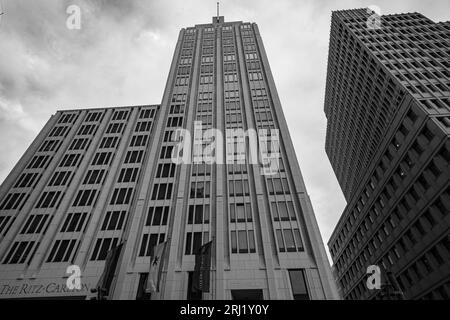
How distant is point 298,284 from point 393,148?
1276 inches

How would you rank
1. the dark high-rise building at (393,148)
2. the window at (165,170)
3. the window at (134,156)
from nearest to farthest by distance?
the dark high-rise building at (393,148), the window at (165,170), the window at (134,156)

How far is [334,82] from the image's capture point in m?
80.4

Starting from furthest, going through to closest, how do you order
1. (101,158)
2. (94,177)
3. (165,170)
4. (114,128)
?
(114,128) < (101,158) < (94,177) < (165,170)

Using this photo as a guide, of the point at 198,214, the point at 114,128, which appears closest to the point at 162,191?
the point at 198,214

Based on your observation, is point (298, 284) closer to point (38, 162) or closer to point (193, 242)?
point (193, 242)

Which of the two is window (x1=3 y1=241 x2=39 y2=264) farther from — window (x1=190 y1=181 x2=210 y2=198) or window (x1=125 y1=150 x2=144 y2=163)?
window (x1=190 y1=181 x2=210 y2=198)

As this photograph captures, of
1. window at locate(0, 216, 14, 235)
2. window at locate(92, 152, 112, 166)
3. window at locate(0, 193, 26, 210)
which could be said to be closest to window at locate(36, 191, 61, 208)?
window at locate(0, 193, 26, 210)

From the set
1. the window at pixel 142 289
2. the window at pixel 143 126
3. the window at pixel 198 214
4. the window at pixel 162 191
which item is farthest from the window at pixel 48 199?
the window at pixel 198 214

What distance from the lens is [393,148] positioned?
149 feet

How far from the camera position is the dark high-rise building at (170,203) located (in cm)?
2822

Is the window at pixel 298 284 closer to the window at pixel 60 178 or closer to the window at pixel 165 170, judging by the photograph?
the window at pixel 165 170

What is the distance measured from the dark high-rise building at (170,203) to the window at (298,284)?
10 centimetres

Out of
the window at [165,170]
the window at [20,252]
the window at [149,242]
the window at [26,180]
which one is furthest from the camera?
the window at [26,180]
